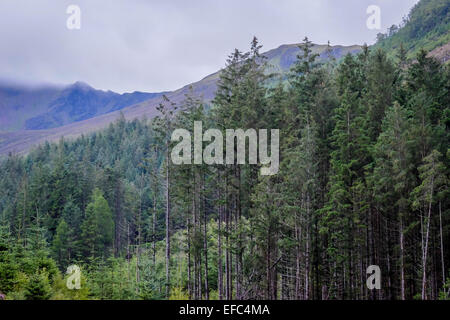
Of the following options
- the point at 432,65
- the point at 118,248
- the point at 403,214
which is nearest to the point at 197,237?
the point at 403,214

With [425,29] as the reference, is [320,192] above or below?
below

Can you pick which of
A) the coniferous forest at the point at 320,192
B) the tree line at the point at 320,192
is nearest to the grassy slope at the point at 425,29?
the tree line at the point at 320,192

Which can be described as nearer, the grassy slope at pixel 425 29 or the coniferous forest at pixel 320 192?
the coniferous forest at pixel 320 192

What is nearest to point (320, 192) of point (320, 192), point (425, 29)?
point (320, 192)

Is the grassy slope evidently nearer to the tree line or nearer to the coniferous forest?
the tree line

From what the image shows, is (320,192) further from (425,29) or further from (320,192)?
(425,29)

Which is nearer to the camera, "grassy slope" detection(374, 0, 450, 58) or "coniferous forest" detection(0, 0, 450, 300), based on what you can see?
"coniferous forest" detection(0, 0, 450, 300)

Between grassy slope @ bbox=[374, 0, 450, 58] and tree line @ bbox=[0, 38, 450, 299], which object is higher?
grassy slope @ bbox=[374, 0, 450, 58]

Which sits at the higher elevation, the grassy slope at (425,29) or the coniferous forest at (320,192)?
the grassy slope at (425,29)

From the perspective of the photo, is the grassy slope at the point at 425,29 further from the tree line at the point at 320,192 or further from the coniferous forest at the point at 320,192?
the coniferous forest at the point at 320,192

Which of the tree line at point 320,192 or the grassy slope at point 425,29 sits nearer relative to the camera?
the tree line at point 320,192

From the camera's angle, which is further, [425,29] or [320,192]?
[425,29]

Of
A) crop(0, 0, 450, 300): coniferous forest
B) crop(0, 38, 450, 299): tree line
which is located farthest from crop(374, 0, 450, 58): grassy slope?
crop(0, 0, 450, 300): coniferous forest

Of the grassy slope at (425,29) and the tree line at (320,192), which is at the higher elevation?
the grassy slope at (425,29)
